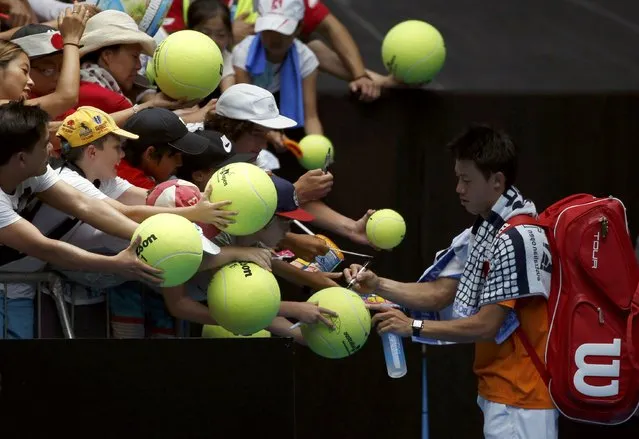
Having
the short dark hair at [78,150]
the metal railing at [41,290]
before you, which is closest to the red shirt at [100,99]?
the short dark hair at [78,150]

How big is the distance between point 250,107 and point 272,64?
144 cm

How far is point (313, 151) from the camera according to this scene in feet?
27.3

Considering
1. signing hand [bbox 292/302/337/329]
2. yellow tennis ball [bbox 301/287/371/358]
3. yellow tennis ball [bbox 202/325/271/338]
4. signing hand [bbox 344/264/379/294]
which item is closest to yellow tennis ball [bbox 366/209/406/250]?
signing hand [bbox 344/264/379/294]

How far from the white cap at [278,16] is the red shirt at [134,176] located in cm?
180

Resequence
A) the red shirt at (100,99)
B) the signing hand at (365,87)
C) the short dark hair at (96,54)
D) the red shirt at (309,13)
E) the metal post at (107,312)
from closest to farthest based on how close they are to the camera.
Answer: the metal post at (107,312) < the red shirt at (100,99) < the short dark hair at (96,54) < the red shirt at (309,13) < the signing hand at (365,87)

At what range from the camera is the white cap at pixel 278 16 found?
841 centimetres

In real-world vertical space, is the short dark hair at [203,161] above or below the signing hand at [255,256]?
above

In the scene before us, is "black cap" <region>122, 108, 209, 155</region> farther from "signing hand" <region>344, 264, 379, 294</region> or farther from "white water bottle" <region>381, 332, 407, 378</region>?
"white water bottle" <region>381, 332, 407, 378</region>

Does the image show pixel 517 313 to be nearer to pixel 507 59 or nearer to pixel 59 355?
pixel 59 355

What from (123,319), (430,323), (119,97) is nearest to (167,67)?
(119,97)

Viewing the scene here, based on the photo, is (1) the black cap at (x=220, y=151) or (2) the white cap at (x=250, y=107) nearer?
(1) the black cap at (x=220, y=151)

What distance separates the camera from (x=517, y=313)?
22.1 feet

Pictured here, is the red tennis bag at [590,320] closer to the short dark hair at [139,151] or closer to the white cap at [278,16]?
the short dark hair at [139,151]

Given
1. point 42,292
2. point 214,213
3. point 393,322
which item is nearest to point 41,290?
point 42,292
